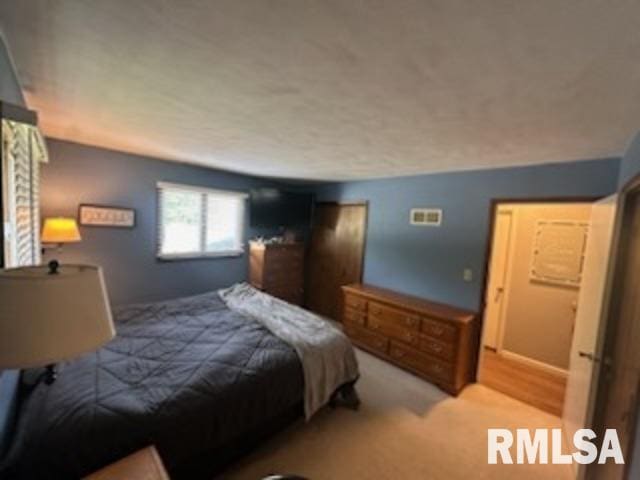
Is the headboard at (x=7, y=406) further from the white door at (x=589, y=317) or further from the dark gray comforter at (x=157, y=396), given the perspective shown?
the white door at (x=589, y=317)

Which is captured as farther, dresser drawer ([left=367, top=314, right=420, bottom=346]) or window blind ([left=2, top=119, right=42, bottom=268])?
dresser drawer ([left=367, top=314, right=420, bottom=346])

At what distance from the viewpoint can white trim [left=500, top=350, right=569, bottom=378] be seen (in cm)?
359

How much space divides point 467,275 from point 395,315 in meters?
0.91

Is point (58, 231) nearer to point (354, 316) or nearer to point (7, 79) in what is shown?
point (7, 79)

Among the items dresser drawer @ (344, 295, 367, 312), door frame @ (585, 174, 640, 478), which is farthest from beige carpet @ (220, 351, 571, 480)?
dresser drawer @ (344, 295, 367, 312)

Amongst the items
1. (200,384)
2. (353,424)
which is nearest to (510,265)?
(353,424)

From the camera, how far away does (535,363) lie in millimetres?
3797

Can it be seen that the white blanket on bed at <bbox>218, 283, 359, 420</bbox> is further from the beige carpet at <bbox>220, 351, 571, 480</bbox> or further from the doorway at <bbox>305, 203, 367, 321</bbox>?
the doorway at <bbox>305, 203, 367, 321</bbox>

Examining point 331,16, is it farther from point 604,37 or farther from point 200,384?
point 200,384

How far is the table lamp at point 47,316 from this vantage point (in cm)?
79

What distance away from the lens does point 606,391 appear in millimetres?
1839

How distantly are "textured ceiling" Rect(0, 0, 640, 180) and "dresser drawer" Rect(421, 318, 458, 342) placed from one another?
171 centimetres

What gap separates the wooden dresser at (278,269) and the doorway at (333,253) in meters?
0.25

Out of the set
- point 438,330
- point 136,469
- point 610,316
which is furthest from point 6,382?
point 610,316
